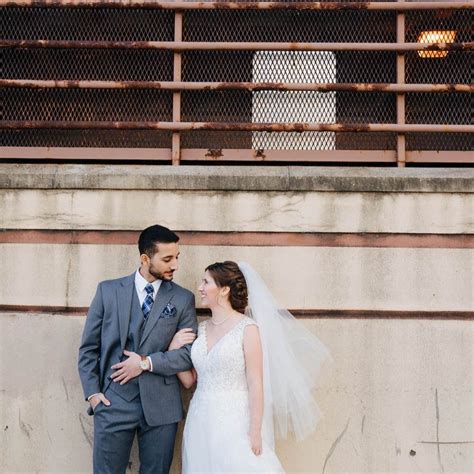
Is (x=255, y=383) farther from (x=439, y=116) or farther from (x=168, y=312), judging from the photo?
(x=439, y=116)

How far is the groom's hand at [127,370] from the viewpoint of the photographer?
4.18 meters

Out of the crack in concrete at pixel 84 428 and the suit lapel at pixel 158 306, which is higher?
the suit lapel at pixel 158 306

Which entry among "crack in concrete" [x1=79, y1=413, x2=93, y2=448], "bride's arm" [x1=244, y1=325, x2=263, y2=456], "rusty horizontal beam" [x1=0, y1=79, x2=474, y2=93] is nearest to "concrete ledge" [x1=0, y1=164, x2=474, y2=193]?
"rusty horizontal beam" [x1=0, y1=79, x2=474, y2=93]

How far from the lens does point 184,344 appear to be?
430 cm

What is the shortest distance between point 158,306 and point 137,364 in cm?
38

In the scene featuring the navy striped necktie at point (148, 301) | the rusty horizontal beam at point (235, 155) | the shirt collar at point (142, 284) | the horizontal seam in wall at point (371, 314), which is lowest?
the horizontal seam in wall at point (371, 314)

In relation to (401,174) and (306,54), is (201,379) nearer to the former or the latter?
(401,174)

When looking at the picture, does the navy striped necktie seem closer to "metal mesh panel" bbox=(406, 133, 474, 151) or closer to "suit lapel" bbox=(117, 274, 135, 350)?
"suit lapel" bbox=(117, 274, 135, 350)

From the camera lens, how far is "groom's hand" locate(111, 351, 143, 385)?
4184 mm

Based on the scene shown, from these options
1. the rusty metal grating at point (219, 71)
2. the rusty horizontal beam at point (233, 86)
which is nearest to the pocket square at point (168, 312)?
the rusty metal grating at point (219, 71)

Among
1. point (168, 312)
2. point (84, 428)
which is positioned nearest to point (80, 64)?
point (168, 312)

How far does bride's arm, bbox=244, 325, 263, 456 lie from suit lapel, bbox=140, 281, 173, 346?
0.58m

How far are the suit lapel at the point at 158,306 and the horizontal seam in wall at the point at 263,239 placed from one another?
0.54 meters

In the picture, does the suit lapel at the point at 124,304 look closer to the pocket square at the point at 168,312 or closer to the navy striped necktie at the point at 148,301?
the navy striped necktie at the point at 148,301
